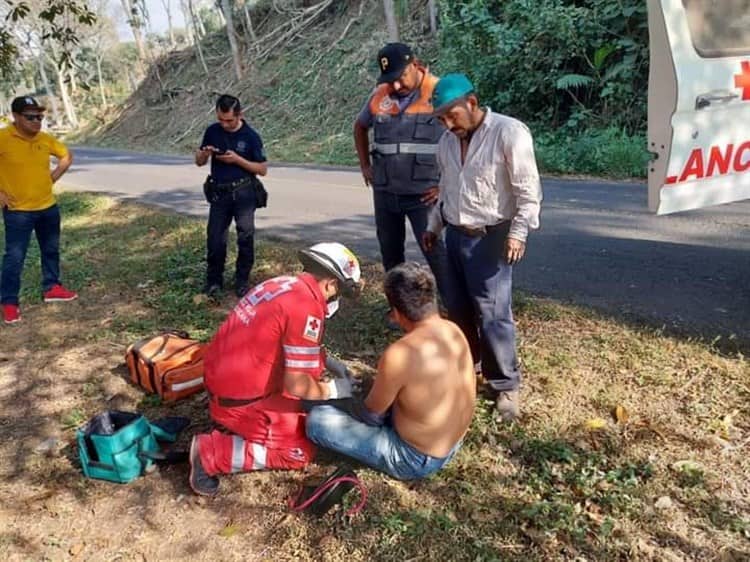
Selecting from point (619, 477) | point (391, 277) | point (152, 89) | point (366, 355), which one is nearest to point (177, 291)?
point (366, 355)

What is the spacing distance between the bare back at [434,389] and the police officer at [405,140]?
1.13 metres

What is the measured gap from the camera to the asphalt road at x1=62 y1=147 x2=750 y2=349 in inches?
175

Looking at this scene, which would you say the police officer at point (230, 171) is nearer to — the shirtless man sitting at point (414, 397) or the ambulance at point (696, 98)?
the shirtless man sitting at point (414, 397)

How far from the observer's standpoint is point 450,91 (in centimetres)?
281

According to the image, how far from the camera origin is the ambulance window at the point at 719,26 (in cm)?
284

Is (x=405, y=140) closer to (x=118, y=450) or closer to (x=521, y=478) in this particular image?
(x=521, y=478)

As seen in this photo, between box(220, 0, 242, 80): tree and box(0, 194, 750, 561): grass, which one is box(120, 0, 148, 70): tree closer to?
box(220, 0, 242, 80): tree

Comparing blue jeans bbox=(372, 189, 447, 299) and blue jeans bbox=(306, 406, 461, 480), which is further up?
blue jeans bbox=(372, 189, 447, 299)

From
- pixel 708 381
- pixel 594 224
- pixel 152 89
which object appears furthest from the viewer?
pixel 152 89

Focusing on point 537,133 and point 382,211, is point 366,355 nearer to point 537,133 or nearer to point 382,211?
point 382,211

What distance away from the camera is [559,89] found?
13031 mm

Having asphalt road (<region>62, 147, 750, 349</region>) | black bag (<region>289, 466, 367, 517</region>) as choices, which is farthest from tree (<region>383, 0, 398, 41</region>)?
black bag (<region>289, 466, 367, 517</region>)

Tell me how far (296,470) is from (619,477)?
1.52m

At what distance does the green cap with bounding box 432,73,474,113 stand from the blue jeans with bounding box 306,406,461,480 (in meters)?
1.50
